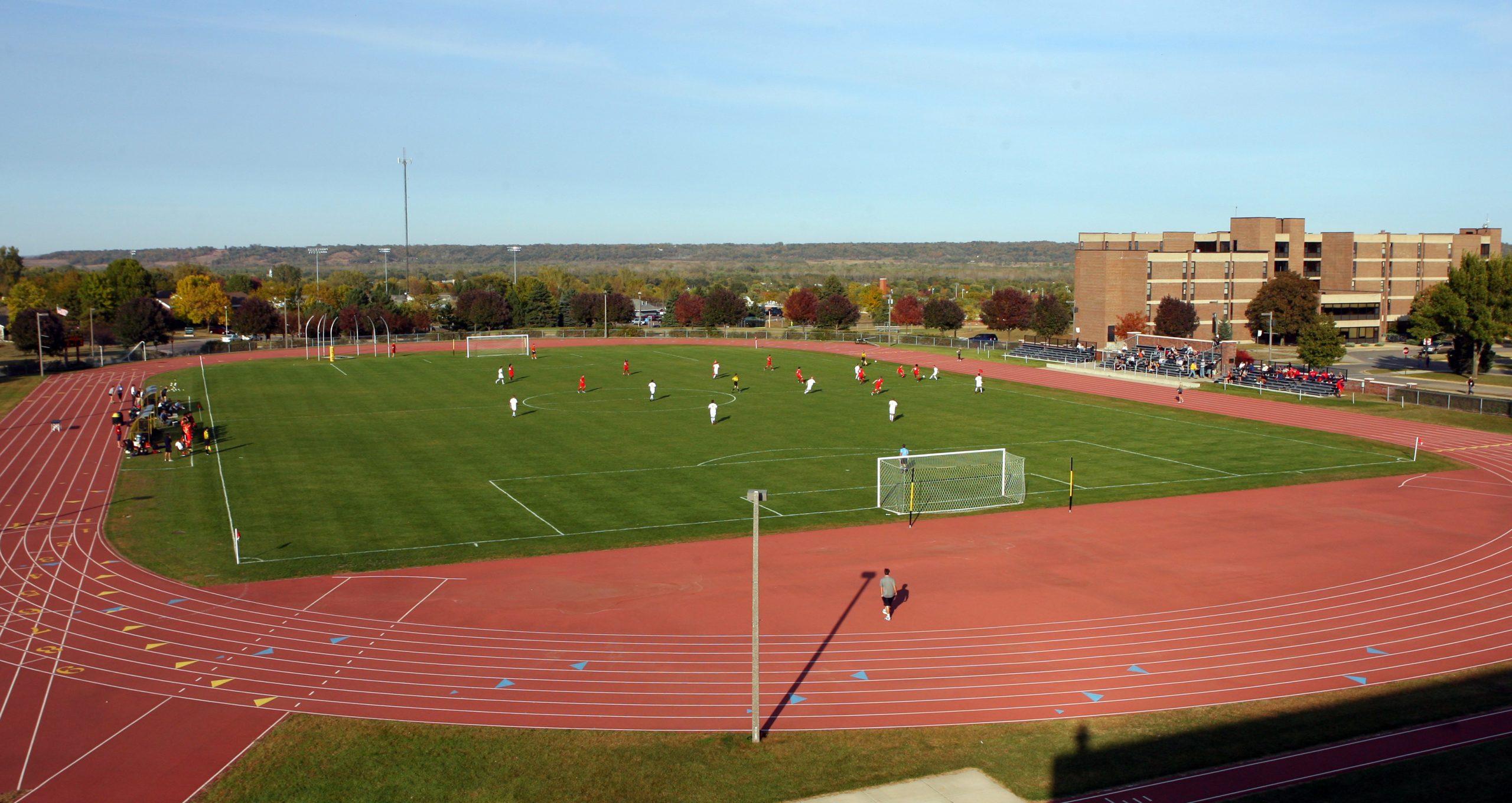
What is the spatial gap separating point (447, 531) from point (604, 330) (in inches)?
2889

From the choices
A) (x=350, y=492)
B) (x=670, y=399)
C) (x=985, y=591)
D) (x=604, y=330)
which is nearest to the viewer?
(x=985, y=591)

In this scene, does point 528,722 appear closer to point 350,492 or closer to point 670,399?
point 350,492

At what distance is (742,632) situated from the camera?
22641 millimetres

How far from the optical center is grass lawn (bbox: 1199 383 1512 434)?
49.3 metres

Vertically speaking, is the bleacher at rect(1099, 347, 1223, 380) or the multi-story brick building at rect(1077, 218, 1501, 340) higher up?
the multi-story brick building at rect(1077, 218, 1501, 340)

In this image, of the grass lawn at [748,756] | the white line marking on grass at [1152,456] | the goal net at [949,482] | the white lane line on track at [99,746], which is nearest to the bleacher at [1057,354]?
the white line marking on grass at [1152,456]

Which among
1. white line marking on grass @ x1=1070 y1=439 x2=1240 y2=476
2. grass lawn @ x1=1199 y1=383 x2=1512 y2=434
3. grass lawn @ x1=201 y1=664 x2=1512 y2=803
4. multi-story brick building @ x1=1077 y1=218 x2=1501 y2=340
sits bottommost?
grass lawn @ x1=201 y1=664 x2=1512 y2=803

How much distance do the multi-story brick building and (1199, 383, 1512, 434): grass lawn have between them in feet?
127

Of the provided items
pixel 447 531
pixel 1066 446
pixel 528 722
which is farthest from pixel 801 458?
pixel 528 722

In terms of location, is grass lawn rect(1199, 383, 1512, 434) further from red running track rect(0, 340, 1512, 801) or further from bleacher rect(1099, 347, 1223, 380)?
red running track rect(0, 340, 1512, 801)

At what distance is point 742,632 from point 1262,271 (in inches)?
3697

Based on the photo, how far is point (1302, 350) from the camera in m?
67.1

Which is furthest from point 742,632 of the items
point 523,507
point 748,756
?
point 523,507

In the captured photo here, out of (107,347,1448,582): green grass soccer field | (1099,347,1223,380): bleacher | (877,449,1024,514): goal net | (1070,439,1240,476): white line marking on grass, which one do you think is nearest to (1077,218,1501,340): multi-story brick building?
(1099,347,1223,380): bleacher
